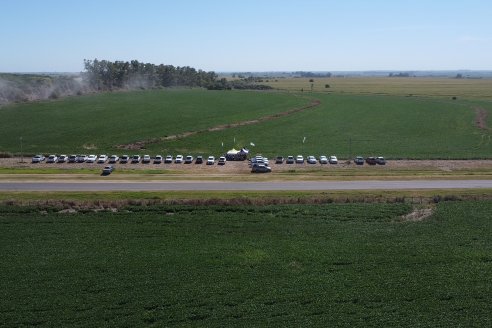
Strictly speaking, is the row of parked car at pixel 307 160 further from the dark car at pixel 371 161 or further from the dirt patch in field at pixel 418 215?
the dirt patch in field at pixel 418 215

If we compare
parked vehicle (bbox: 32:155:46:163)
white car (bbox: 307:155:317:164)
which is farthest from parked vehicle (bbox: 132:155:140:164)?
white car (bbox: 307:155:317:164)

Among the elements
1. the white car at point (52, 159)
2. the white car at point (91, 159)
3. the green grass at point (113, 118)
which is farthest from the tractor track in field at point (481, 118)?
the white car at point (52, 159)

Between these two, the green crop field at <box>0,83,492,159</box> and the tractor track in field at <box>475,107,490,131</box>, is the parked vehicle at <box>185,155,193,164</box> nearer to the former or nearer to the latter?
the green crop field at <box>0,83,492,159</box>

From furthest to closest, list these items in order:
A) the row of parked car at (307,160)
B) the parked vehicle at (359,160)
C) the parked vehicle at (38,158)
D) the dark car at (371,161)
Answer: the row of parked car at (307,160) → the dark car at (371,161) → the parked vehicle at (359,160) → the parked vehicle at (38,158)

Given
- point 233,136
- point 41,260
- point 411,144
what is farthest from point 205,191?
point 411,144

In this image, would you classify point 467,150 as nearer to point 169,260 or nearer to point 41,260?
point 169,260
